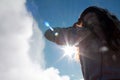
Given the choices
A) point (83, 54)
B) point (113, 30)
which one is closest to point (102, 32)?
point (113, 30)

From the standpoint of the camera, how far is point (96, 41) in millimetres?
4738

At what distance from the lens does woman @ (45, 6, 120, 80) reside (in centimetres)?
440

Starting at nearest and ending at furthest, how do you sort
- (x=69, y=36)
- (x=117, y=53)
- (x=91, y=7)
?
(x=69, y=36) → (x=117, y=53) → (x=91, y=7)

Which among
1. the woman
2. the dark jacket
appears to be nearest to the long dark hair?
the woman

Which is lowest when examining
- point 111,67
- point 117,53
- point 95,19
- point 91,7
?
point 111,67

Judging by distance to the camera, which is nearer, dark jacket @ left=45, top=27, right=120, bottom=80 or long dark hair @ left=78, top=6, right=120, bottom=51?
dark jacket @ left=45, top=27, right=120, bottom=80

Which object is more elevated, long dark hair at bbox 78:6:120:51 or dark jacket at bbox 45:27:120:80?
long dark hair at bbox 78:6:120:51

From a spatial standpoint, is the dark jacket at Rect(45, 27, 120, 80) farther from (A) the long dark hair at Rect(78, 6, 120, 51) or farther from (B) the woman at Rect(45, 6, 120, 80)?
(A) the long dark hair at Rect(78, 6, 120, 51)

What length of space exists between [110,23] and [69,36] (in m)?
1.07

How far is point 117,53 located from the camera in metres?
4.74

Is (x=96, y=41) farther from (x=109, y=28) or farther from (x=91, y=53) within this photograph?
(x=109, y=28)

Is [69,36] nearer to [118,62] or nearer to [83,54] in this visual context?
[83,54]

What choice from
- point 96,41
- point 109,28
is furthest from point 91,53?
point 109,28

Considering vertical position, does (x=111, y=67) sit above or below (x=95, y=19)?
below
